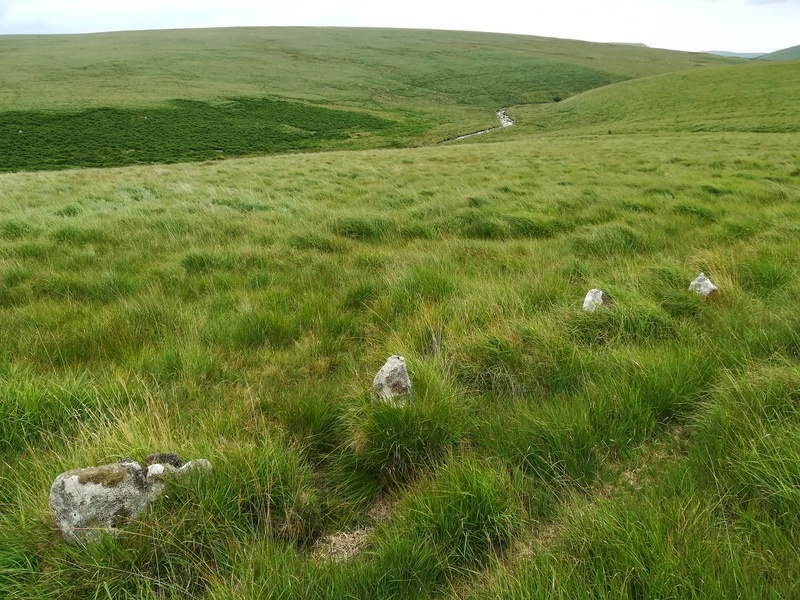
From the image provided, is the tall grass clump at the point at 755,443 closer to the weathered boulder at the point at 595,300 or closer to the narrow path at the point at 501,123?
the weathered boulder at the point at 595,300

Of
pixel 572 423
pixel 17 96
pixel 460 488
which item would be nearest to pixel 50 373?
pixel 460 488

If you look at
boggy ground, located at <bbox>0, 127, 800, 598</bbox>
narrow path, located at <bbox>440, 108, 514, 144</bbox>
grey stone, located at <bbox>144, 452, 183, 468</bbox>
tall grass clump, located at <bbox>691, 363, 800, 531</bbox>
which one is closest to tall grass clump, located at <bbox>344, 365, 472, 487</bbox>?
boggy ground, located at <bbox>0, 127, 800, 598</bbox>

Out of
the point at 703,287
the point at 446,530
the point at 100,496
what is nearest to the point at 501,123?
the point at 703,287

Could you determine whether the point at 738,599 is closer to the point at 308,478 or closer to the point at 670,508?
the point at 670,508

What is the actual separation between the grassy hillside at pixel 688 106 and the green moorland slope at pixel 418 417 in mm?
38443

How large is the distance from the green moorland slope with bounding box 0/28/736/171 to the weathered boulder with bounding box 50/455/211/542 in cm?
4480

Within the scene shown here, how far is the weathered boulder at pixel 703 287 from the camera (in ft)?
14.6

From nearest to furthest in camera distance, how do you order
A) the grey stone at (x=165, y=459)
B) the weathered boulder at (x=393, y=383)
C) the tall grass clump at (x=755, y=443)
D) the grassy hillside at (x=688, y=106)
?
the tall grass clump at (x=755, y=443) → the grey stone at (x=165, y=459) → the weathered boulder at (x=393, y=383) → the grassy hillside at (x=688, y=106)

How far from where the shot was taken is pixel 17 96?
56719mm

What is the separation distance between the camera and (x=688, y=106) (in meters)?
45.9

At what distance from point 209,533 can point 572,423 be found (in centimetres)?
184

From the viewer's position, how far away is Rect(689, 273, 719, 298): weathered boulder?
14.6 feet

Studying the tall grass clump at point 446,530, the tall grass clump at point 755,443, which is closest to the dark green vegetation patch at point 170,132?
the tall grass clump at point 446,530

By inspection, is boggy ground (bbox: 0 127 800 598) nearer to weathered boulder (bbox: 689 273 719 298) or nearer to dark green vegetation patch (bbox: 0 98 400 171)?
weathered boulder (bbox: 689 273 719 298)
